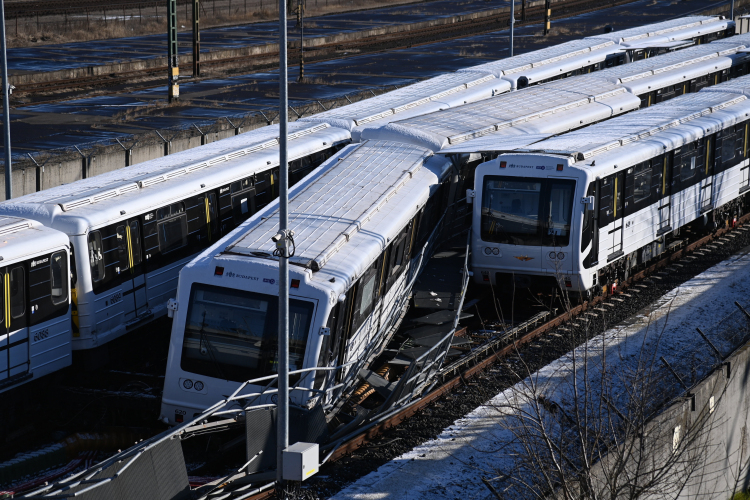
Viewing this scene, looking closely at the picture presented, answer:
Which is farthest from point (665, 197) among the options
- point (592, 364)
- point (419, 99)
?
point (419, 99)

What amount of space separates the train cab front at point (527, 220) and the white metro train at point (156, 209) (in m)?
4.49

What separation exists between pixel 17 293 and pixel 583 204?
10399 millimetres

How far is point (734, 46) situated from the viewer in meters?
41.9

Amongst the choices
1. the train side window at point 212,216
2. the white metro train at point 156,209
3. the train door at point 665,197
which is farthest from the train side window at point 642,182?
the train side window at point 212,216

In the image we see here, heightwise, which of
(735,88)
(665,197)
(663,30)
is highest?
(663,30)

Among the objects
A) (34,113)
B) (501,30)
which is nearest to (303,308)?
(34,113)

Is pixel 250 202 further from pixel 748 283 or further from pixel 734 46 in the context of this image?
pixel 734 46

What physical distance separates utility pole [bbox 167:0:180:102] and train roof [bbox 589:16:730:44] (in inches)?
676

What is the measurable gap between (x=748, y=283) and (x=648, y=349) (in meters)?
5.77

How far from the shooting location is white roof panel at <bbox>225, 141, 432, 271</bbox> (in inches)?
612

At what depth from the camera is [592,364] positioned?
17625 millimetres

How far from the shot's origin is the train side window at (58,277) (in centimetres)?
1595

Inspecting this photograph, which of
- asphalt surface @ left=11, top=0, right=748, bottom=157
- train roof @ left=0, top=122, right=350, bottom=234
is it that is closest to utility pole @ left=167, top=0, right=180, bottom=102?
asphalt surface @ left=11, top=0, right=748, bottom=157

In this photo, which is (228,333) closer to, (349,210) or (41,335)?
(41,335)
